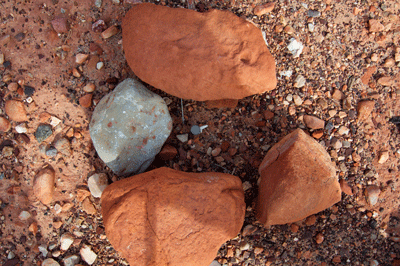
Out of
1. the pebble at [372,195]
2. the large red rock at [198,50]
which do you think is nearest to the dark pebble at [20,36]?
the large red rock at [198,50]

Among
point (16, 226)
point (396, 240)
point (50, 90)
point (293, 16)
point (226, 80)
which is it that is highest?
point (293, 16)

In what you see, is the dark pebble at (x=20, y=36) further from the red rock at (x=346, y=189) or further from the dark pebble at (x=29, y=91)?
the red rock at (x=346, y=189)

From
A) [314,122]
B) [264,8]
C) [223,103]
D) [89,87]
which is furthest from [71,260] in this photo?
[264,8]

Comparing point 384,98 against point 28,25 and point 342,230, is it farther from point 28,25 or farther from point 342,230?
point 28,25

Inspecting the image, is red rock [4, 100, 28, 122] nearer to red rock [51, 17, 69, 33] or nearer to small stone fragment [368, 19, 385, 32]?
red rock [51, 17, 69, 33]

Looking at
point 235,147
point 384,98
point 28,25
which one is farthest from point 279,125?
point 28,25

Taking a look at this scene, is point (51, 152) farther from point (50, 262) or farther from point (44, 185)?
point (50, 262)

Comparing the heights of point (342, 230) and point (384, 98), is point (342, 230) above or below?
below
